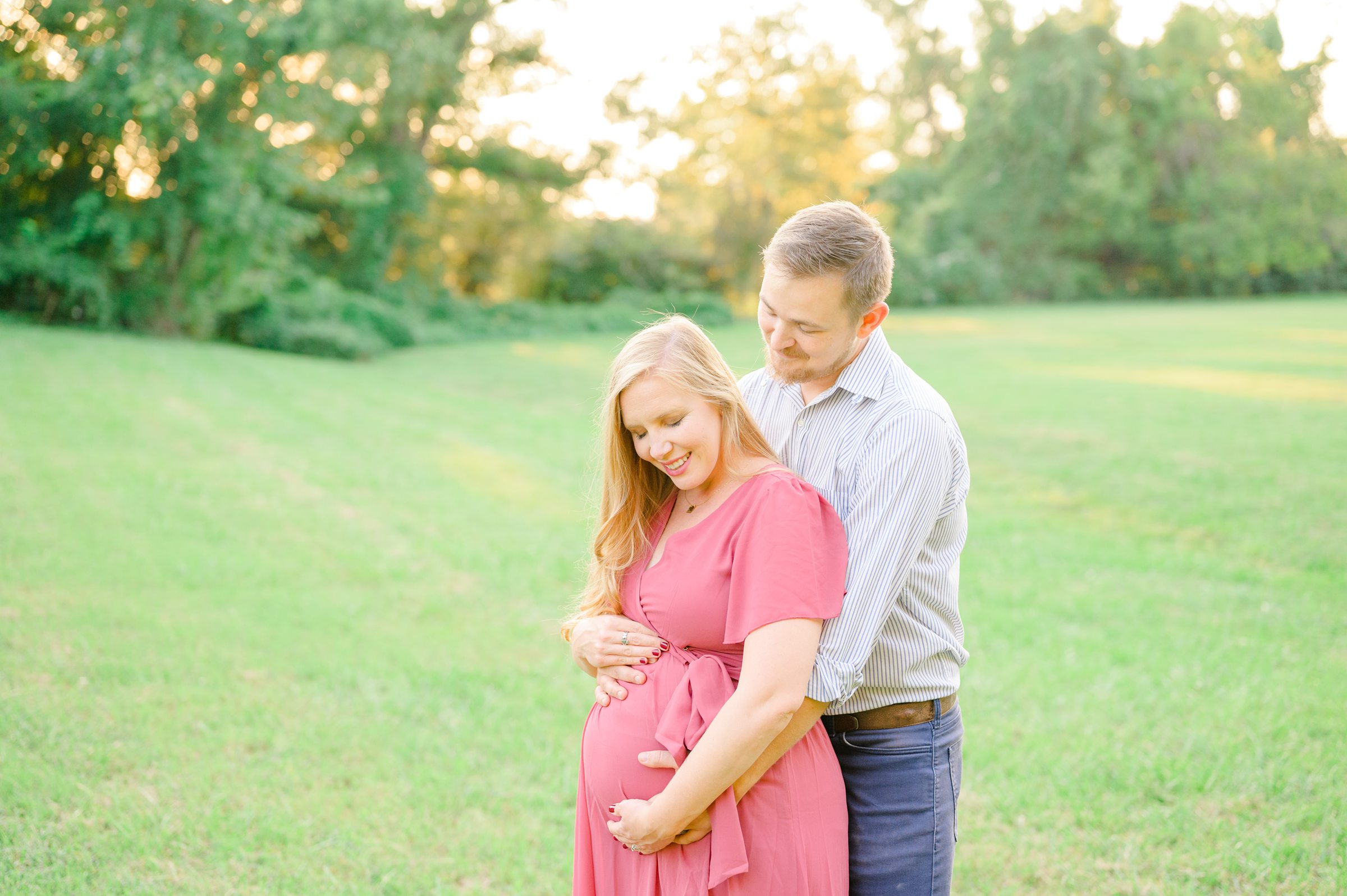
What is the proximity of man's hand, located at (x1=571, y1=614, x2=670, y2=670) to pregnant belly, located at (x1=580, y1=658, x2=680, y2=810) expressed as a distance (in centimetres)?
4

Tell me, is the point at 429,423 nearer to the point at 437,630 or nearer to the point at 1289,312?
the point at 437,630

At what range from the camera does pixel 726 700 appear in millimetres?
2127

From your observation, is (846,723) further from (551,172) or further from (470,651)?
(551,172)

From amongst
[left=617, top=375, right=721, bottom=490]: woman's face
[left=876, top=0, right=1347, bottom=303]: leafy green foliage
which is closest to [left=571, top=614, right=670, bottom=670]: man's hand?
[left=617, top=375, right=721, bottom=490]: woman's face

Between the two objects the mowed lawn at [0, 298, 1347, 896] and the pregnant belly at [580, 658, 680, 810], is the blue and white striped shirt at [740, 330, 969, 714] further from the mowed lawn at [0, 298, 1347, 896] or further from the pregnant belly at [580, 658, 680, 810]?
the mowed lawn at [0, 298, 1347, 896]

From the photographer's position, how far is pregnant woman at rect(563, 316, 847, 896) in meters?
2.02

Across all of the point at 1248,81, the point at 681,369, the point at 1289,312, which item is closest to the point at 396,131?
the point at 1289,312

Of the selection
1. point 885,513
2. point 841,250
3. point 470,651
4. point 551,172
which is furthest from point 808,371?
point 551,172

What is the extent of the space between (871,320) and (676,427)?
49cm

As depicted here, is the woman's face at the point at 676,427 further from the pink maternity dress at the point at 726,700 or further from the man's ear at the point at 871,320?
the man's ear at the point at 871,320

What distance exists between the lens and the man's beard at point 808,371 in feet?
7.45

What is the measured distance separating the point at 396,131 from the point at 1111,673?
1021 inches

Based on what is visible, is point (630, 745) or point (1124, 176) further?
point (1124, 176)

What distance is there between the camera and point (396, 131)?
2756 cm
